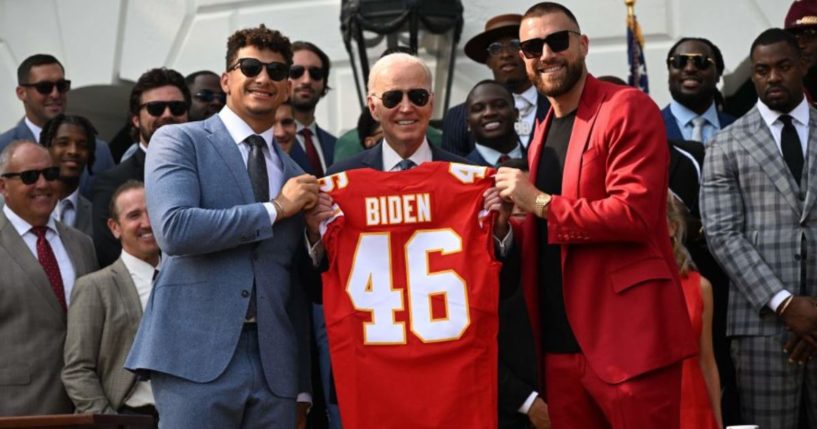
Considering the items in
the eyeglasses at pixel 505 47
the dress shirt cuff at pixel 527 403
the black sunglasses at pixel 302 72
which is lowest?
the dress shirt cuff at pixel 527 403

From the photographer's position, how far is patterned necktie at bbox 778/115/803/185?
28.3 feet

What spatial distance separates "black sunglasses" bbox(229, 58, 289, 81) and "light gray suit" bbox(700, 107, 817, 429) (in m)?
2.88

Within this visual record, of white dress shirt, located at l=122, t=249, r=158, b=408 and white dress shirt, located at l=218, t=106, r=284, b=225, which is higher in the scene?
white dress shirt, located at l=218, t=106, r=284, b=225

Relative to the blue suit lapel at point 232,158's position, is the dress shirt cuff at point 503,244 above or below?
below

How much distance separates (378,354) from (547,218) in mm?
938

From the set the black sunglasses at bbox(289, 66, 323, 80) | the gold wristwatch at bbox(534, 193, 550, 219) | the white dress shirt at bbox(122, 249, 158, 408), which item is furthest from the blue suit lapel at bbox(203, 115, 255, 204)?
the black sunglasses at bbox(289, 66, 323, 80)

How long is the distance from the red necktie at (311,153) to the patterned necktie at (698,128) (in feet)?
7.42

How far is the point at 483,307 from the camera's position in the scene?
6.62 meters

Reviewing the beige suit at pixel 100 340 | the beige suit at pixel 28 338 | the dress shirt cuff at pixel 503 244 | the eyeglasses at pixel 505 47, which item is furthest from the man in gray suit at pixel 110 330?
the eyeglasses at pixel 505 47

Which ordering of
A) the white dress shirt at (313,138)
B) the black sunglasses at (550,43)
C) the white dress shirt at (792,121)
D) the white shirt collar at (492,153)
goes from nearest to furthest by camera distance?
the black sunglasses at (550,43) → the white dress shirt at (792,121) → the white shirt collar at (492,153) → the white dress shirt at (313,138)

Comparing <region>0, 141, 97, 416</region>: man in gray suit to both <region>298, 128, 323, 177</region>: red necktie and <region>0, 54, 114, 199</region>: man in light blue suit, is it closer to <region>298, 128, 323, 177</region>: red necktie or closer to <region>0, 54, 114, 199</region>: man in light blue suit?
<region>298, 128, 323, 177</region>: red necktie

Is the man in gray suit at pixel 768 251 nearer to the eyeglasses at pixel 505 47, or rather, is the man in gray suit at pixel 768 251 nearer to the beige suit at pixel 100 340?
the eyeglasses at pixel 505 47

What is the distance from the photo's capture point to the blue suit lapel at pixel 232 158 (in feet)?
21.8

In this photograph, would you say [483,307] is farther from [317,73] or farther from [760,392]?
[317,73]
